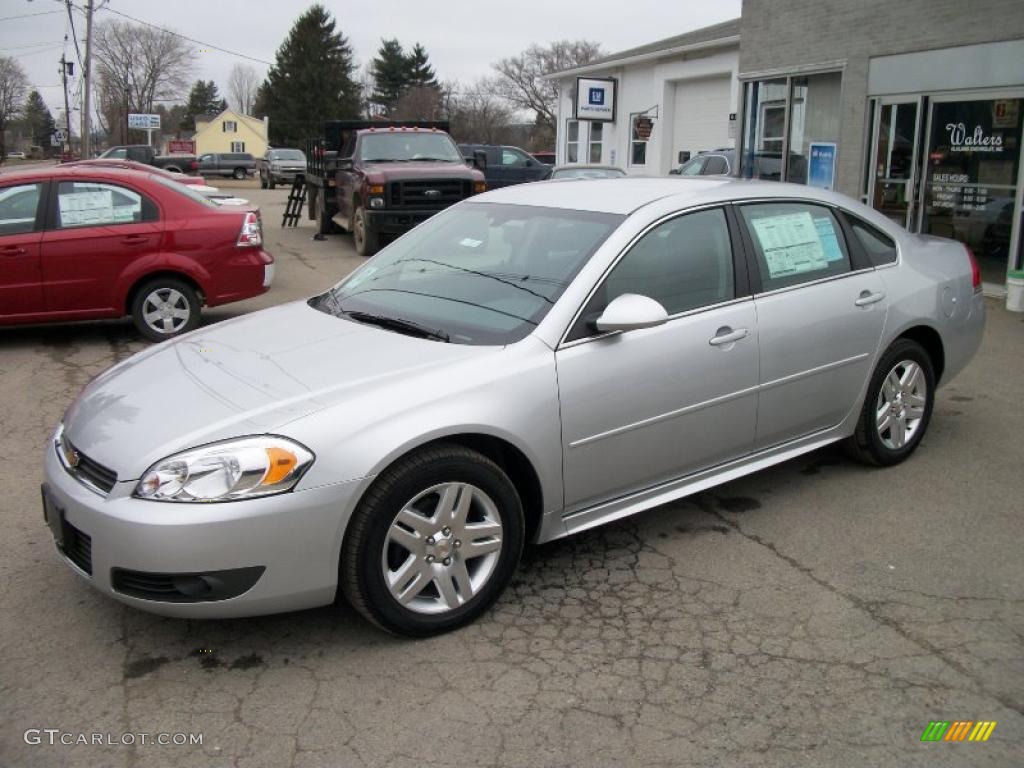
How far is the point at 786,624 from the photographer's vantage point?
353cm

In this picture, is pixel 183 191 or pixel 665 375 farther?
pixel 183 191

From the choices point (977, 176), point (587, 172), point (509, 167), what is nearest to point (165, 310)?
point (977, 176)

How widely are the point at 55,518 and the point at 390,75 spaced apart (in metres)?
83.5

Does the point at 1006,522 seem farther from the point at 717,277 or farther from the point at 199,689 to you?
the point at 199,689

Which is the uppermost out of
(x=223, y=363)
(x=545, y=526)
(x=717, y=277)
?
(x=717, y=277)

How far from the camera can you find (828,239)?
190 inches

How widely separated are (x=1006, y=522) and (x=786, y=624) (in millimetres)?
1632

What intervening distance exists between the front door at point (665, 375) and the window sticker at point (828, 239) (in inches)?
28.0

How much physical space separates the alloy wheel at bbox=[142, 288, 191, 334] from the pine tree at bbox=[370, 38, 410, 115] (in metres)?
76.4

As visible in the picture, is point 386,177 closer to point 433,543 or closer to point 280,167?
point 433,543

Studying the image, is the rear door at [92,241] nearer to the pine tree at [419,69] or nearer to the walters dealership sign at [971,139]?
the walters dealership sign at [971,139]

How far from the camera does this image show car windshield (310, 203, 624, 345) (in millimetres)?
3877

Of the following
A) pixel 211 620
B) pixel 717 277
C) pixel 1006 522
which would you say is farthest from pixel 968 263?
pixel 211 620

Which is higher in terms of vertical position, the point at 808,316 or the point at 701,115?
Answer: the point at 701,115
